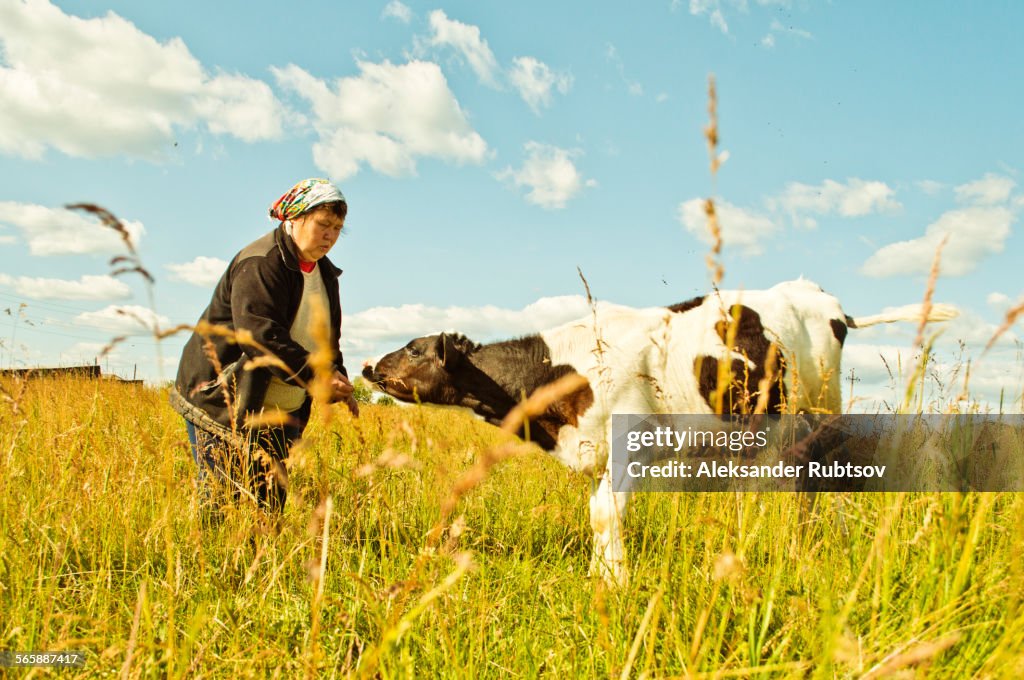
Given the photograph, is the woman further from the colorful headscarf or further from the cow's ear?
the cow's ear

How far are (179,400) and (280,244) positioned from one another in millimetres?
1117

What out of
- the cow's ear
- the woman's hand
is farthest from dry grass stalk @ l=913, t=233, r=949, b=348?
the cow's ear

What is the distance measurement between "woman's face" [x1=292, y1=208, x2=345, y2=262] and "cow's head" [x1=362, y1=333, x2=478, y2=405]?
6.48 feet

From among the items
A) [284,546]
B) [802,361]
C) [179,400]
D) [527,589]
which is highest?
[802,361]

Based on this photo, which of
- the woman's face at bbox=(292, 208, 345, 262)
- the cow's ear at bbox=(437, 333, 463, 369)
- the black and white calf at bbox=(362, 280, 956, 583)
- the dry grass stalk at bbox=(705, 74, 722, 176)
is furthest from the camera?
the cow's ear at bbox=(437, 333, 463, 369)

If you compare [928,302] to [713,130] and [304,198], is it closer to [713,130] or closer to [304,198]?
[713,130]

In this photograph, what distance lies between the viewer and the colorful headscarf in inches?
146

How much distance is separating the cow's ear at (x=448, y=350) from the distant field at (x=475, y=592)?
68.8 inches

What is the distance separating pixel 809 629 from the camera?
2.07 meters

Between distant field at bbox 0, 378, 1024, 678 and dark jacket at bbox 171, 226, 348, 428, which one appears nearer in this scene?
distant field at bbox 0, 378, 1024, 678

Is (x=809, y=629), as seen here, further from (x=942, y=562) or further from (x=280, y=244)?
(x=280, y=244)

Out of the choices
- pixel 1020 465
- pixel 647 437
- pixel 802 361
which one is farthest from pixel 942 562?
pixel 802 361

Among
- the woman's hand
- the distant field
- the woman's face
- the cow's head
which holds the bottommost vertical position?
the distant field

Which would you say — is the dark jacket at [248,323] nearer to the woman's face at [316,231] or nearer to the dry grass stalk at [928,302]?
the woman's face at [316,231]
